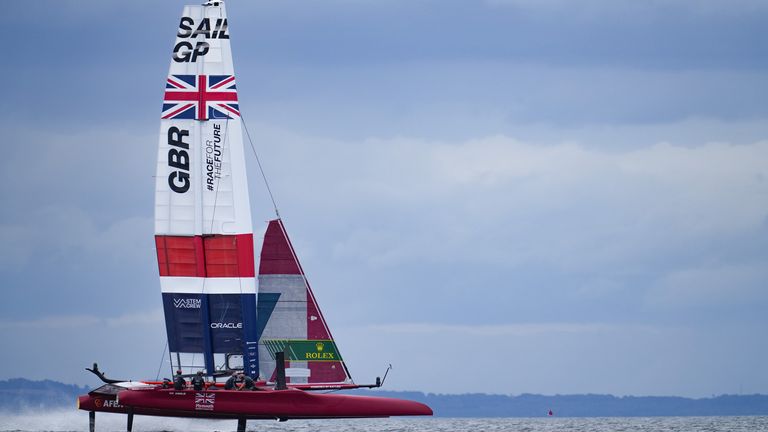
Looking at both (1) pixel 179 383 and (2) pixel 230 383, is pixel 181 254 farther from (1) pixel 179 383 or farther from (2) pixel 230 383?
(2) pixel 230 383

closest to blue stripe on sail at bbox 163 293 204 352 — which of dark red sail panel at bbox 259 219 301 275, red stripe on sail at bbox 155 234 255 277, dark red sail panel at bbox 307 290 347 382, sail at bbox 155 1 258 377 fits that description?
sail at bbox 155 1 258 377

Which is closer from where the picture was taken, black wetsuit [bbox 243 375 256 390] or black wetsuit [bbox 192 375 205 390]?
black wetsuit [bbox 192 375 205 390]

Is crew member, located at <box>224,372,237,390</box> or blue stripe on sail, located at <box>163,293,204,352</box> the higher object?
blue stripe on sail, located at <box>163,293,204,352</box>

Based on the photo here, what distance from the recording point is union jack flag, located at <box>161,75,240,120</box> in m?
43.8

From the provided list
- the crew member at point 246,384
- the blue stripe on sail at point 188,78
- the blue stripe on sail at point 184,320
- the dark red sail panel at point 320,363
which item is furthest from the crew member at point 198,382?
the blue stripe on sail at point 188,78

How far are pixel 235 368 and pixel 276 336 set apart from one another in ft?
6.53

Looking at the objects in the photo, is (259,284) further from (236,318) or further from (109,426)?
(109,426)

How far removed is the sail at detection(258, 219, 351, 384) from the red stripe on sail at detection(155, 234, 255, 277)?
1486 mm

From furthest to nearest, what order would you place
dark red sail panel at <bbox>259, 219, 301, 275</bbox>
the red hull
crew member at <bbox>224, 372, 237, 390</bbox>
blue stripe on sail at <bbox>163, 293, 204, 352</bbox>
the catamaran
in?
dark red sail panel at <bbox>259, 219, 301, 275</bbox> → blue stripe on sail at <bbox>163, 293, 204, 352</bbox> → the catamaran → crew member at <bbox>224, 372, 237, 390</bbox> → the red hull

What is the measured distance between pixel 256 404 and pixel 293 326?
15.0 ft

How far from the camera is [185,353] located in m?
44.8

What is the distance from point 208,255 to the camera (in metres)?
44.1

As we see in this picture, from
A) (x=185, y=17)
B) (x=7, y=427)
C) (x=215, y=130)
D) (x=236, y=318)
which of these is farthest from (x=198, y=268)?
(x=7, y=427)

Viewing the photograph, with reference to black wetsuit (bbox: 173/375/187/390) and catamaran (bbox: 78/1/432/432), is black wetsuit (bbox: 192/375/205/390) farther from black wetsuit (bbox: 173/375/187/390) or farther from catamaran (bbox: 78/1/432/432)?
catamaran (bbox: 78/1/432/432)
